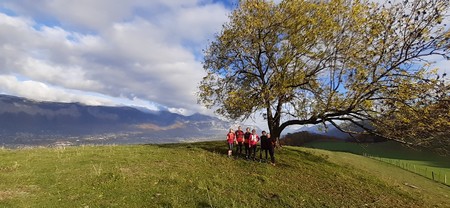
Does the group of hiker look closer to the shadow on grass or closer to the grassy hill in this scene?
the grassy hill

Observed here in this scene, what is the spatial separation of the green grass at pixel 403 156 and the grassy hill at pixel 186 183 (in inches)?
679

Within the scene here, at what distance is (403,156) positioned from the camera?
183 feet

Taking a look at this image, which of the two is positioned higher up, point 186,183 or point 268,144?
point 268,144

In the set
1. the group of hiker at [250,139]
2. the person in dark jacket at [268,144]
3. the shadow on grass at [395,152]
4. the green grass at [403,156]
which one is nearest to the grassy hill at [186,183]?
the person in dark jacket at [268,144]

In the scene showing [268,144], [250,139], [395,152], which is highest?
[395,152]

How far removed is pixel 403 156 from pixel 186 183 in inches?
2036

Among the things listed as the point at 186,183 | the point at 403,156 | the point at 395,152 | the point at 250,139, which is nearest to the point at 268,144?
the point at 250,139

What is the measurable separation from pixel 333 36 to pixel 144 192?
17.3 m

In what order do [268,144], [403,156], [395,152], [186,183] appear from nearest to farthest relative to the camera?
1. [186,183]
2. [268,144]
3. [403,156]
4. [395,152]

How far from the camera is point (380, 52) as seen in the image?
2172 cm

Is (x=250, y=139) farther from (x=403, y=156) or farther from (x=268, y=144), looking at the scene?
(x=403, y=156)

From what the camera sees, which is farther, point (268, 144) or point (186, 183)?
point (268, 144)

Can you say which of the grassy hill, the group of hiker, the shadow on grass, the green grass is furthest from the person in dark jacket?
the shadow on grass

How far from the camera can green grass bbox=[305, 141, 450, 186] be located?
41941mm
